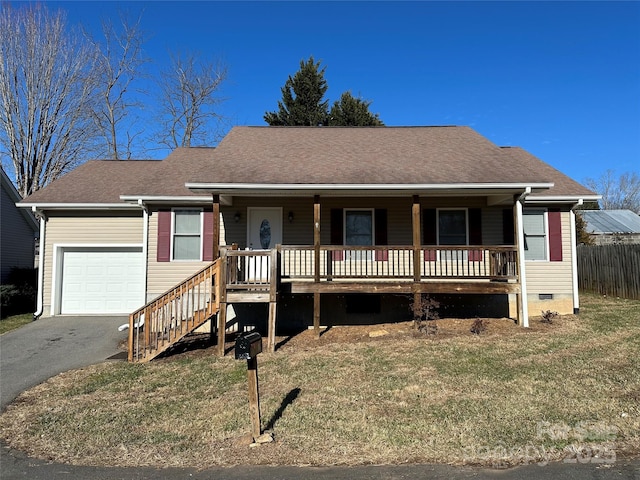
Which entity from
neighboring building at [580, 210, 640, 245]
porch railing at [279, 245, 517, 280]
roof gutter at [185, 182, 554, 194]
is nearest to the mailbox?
porch railing at [279, 245, 517, 280]

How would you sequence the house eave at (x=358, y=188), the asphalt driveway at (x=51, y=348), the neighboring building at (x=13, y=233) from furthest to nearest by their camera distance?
1. the neighboring building at (x=13, y=233)
2. the house eave at (x=358, y=188)
3. the asphalt driveway at (x=51, y=348)

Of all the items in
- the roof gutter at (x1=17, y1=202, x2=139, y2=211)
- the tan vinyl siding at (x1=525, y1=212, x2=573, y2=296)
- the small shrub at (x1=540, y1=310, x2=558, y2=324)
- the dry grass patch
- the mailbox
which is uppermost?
the roof gutter at (x1=17, y1=202, x2=139, y2=211)

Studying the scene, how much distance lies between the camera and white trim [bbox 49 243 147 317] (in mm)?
11688

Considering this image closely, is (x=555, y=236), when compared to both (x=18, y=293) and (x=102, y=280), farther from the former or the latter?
(x=18, y=293)

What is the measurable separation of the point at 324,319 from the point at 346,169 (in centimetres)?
399

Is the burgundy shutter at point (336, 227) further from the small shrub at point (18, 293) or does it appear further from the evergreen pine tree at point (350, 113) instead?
the evergreen pine tree at point (350, 113)

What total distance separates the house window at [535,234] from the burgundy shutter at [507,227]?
473 mm

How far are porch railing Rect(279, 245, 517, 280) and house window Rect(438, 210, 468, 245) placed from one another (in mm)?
534

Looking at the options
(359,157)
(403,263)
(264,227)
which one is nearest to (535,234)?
(403,263)

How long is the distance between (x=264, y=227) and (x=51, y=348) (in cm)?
561

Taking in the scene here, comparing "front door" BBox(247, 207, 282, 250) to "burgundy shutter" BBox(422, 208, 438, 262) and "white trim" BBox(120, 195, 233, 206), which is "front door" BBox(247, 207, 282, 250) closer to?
"white trim" BBox(120, 195, 233, 206)

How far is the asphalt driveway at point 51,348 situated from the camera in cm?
692

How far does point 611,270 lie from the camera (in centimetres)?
1500

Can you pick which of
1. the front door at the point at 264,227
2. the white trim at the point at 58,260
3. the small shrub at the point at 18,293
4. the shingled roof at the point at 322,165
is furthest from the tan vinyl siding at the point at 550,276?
the small shrub at the point at 18,293
